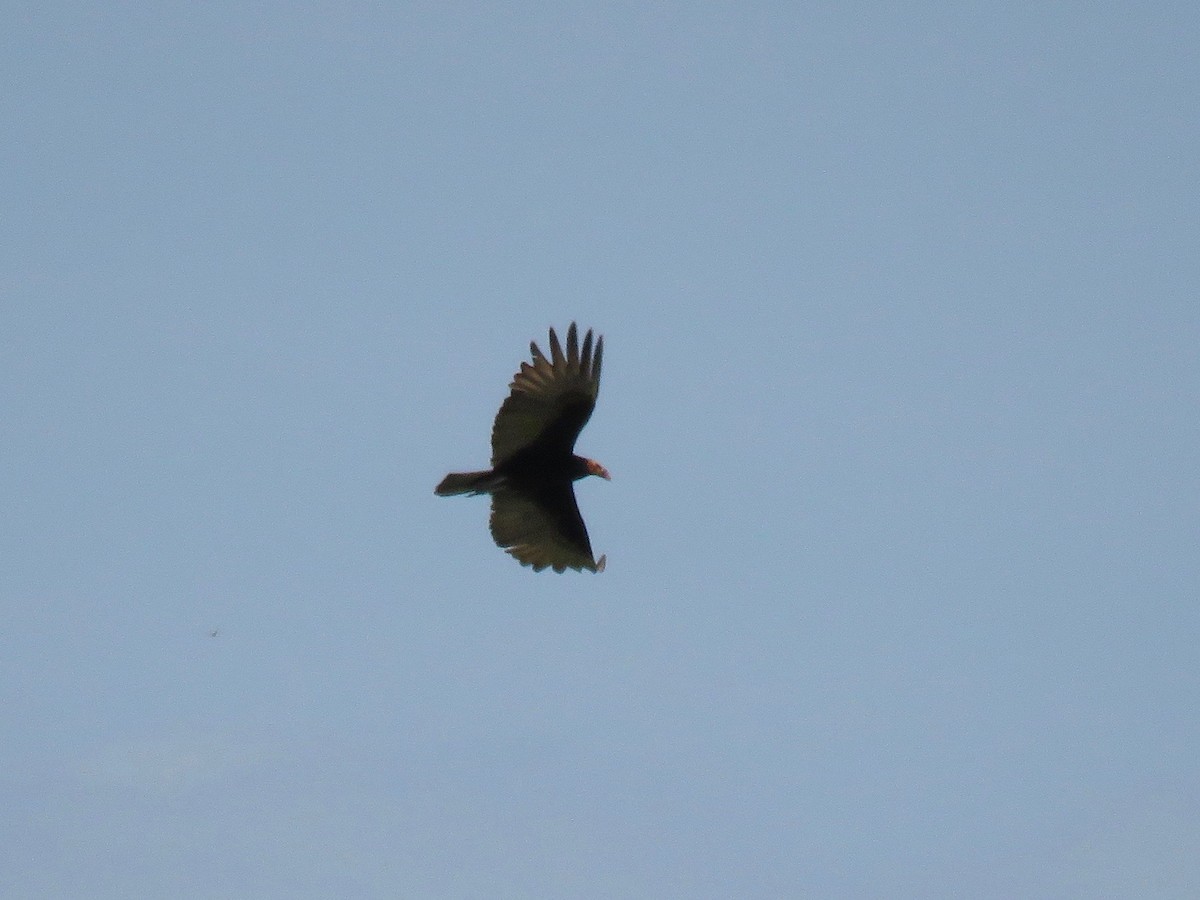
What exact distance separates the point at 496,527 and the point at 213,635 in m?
4.81

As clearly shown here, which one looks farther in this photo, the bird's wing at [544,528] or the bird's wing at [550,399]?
the bird's wing at [544,528]

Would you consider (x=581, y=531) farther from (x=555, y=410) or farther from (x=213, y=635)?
(x=213, y=635)

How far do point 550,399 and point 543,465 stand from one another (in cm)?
125

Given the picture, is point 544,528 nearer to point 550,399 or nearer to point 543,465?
point 543,465

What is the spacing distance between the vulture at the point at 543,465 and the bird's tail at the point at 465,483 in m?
0.01

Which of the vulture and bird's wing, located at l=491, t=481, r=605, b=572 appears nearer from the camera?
the vulture

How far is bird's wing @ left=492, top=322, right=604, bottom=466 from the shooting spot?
20.2 meters

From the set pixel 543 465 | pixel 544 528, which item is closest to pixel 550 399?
pixel 543 465

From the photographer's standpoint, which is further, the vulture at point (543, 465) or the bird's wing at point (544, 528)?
the bird's wing at point (544, 528)

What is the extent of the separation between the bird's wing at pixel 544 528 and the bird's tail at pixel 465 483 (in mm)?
354

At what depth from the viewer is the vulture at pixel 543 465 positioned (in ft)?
66.6

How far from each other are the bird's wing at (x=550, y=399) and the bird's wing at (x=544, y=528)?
866mm

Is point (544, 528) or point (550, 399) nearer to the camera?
point (550, 399)

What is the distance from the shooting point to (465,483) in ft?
69.3
